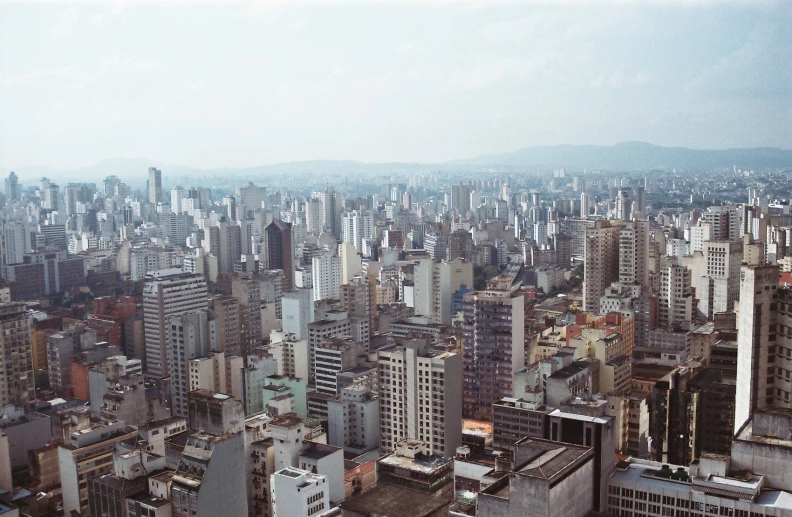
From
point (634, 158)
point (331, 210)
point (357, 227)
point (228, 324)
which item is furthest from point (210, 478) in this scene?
point (331, 210)

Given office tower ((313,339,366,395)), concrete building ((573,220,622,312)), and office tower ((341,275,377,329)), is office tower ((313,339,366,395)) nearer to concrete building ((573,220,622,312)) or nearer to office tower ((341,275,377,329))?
office tower ((341,275,377,329))

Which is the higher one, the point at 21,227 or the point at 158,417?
the point at 21,227

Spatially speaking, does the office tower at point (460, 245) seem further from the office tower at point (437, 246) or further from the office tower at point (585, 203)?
the office tower at point (585, 203)

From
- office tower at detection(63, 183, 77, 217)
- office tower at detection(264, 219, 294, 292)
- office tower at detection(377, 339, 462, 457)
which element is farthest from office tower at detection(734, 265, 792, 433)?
office tower at detection(63, 183, 77, 217)

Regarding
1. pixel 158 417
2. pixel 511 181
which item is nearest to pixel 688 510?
pixel 158 417

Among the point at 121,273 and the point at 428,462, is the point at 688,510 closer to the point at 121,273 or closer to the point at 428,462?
the point at 428,462

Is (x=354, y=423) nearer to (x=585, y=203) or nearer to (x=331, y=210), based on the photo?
(x=585, y=203)
